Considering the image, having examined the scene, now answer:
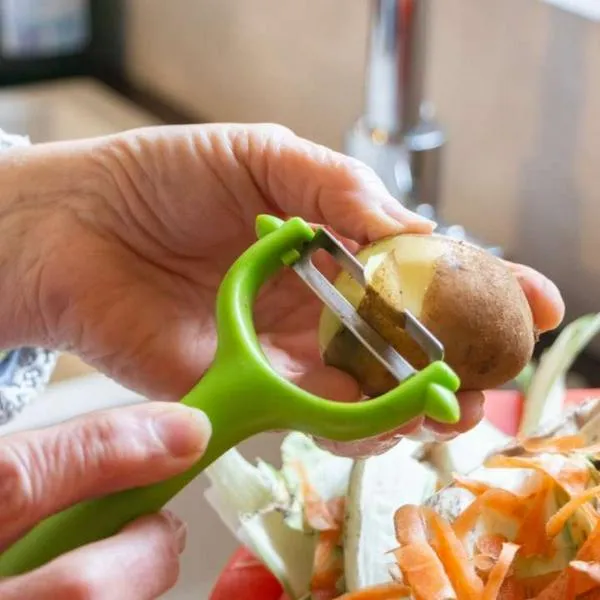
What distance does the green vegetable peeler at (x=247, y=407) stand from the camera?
0.40m

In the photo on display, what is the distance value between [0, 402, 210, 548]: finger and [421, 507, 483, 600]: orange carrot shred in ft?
0.47

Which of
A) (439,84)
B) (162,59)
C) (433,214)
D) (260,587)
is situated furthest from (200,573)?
(162,59)

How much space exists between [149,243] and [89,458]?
0.80 ft

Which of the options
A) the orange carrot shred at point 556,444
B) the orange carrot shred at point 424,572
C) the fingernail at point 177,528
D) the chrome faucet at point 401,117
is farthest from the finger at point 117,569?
the chrome faucet at point 401,117

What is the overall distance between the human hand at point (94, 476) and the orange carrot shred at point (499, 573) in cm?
15

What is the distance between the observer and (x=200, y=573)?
0.76 metres

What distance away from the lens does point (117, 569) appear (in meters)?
0.41

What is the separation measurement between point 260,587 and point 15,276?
0.22m

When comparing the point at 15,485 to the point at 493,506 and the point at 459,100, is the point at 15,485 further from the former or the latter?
the point at 459,100

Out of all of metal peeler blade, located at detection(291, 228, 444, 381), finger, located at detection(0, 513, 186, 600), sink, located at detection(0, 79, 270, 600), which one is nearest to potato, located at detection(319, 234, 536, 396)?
metal peeler blade, located at detection(291, 228, 444, 381)

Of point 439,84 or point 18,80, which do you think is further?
point 18,80

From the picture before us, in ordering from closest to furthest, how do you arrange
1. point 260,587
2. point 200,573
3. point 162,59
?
point 260,587 → point 200,573 → point 162,59

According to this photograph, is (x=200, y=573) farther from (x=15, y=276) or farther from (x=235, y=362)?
(x=235, y=362)

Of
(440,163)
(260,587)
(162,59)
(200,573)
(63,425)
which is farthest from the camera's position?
(162,59)
